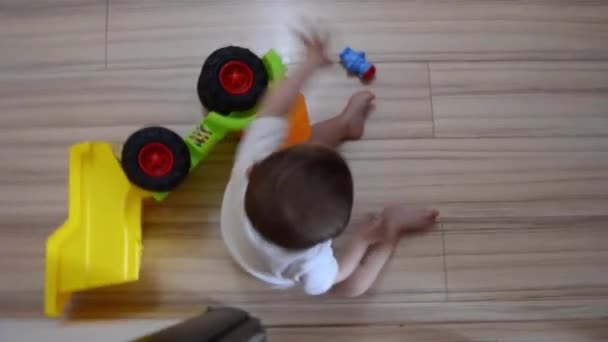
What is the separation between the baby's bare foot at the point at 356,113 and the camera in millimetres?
1020

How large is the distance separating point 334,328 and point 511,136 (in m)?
0.44

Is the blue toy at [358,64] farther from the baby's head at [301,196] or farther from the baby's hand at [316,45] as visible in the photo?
the baby's head at [301,196]

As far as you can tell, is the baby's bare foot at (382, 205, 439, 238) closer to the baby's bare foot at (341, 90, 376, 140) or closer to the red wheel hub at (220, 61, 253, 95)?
the baby's bare foot at (341, 90, 376, 140)

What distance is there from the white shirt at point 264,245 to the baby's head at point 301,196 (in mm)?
59

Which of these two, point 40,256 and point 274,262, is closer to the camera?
point 274,262

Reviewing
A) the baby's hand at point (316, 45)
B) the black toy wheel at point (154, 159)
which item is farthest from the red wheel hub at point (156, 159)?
the baby's hand at point (316, 45)

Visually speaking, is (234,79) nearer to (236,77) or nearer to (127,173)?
(236,77)

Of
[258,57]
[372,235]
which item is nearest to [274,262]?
[372,235]

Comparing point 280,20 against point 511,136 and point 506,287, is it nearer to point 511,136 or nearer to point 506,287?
point 511,136

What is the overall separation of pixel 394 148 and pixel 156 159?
387 millimetres

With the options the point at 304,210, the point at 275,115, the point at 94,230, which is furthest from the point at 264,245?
the point at 94,230

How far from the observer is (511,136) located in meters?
1.05

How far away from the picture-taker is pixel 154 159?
0.96 metres

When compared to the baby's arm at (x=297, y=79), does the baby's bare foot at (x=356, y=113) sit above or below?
below
